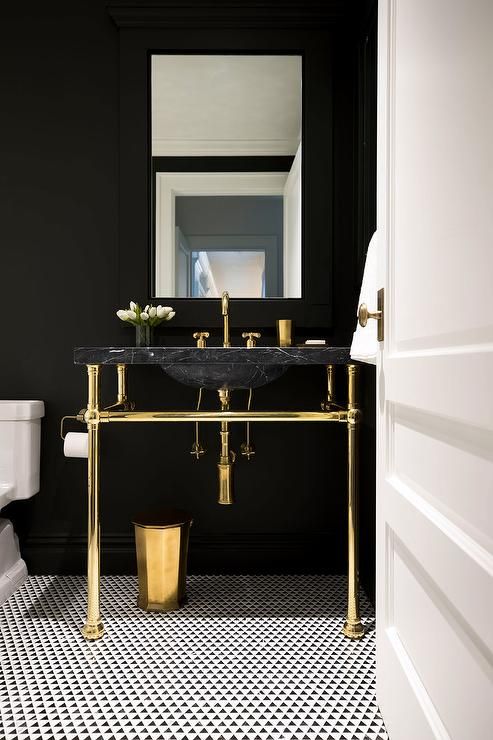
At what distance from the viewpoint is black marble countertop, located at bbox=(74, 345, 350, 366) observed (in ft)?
5.01

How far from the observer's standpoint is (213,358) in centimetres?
153

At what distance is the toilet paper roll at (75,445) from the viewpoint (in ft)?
6.14

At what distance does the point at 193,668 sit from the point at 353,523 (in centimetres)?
62

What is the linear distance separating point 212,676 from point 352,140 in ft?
6.37

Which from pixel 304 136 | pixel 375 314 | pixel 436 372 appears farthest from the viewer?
pixel 304 136

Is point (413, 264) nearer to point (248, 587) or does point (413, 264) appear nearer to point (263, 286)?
point (263, 286)

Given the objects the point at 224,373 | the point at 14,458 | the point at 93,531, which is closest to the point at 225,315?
the point at 224,373

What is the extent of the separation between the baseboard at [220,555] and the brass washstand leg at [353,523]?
46cm

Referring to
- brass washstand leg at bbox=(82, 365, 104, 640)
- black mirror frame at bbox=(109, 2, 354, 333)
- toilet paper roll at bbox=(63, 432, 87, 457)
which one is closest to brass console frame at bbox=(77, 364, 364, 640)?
brass washstand leg at bbox=(82, 365, 104, 640)

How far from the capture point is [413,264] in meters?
0.93

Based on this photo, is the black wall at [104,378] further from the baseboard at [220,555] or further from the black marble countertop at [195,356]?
the black marble countertop at [195,356]

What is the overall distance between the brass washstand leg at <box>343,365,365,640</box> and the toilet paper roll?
0.97 metres

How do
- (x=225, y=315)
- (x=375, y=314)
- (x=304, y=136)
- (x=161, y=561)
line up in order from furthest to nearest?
(x=304, y=136), (x=225, y=315), (x=161, y=561), (x=375, y=314)

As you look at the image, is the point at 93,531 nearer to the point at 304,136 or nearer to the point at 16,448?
the point at 16,448
